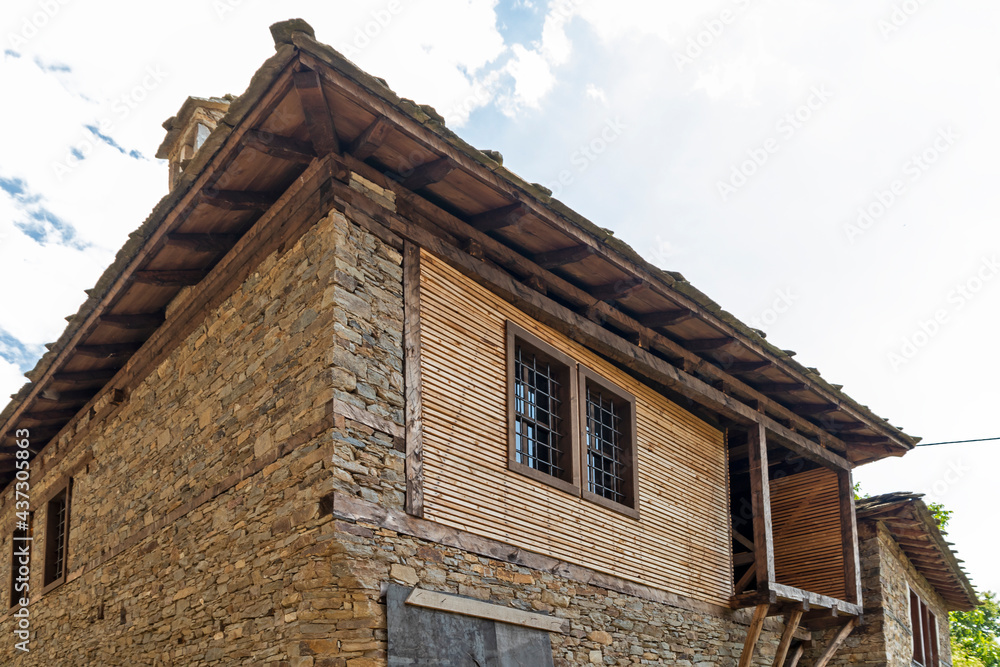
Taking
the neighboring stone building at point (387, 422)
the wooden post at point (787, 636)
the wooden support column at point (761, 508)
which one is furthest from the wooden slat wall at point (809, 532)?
the wooden support column at point (761, 508)

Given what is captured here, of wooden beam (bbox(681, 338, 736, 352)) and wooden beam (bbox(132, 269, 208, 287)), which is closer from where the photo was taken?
wooden beam (bbox(132, 269, 208, 287))

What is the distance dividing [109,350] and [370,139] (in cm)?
489

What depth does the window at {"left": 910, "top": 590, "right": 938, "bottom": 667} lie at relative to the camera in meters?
14.8

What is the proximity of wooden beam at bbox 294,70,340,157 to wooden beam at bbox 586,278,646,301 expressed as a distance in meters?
3.24

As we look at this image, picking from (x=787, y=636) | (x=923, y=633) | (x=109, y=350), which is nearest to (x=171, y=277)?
(x=109, y=350)

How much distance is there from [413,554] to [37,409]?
22.7 ft

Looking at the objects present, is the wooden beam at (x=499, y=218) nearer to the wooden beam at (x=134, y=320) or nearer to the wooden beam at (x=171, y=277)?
the wooden beam at (x=171, y=277)

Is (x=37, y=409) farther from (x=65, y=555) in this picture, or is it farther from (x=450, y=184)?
(x=450, y=184)

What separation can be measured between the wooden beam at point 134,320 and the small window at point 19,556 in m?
4.59

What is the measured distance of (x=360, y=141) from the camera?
7.00 meters

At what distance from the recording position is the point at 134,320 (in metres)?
9.45

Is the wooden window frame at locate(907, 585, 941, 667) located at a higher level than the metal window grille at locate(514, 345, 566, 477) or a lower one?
lower

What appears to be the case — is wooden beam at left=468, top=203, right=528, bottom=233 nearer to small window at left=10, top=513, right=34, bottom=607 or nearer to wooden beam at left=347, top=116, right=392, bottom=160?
wooden beam at left=347, top=116, right=392, bottom=160

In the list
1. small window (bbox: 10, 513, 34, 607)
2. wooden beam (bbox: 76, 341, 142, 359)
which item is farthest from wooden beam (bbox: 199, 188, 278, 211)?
small window (bbox: 10, 513, 34, 607)
